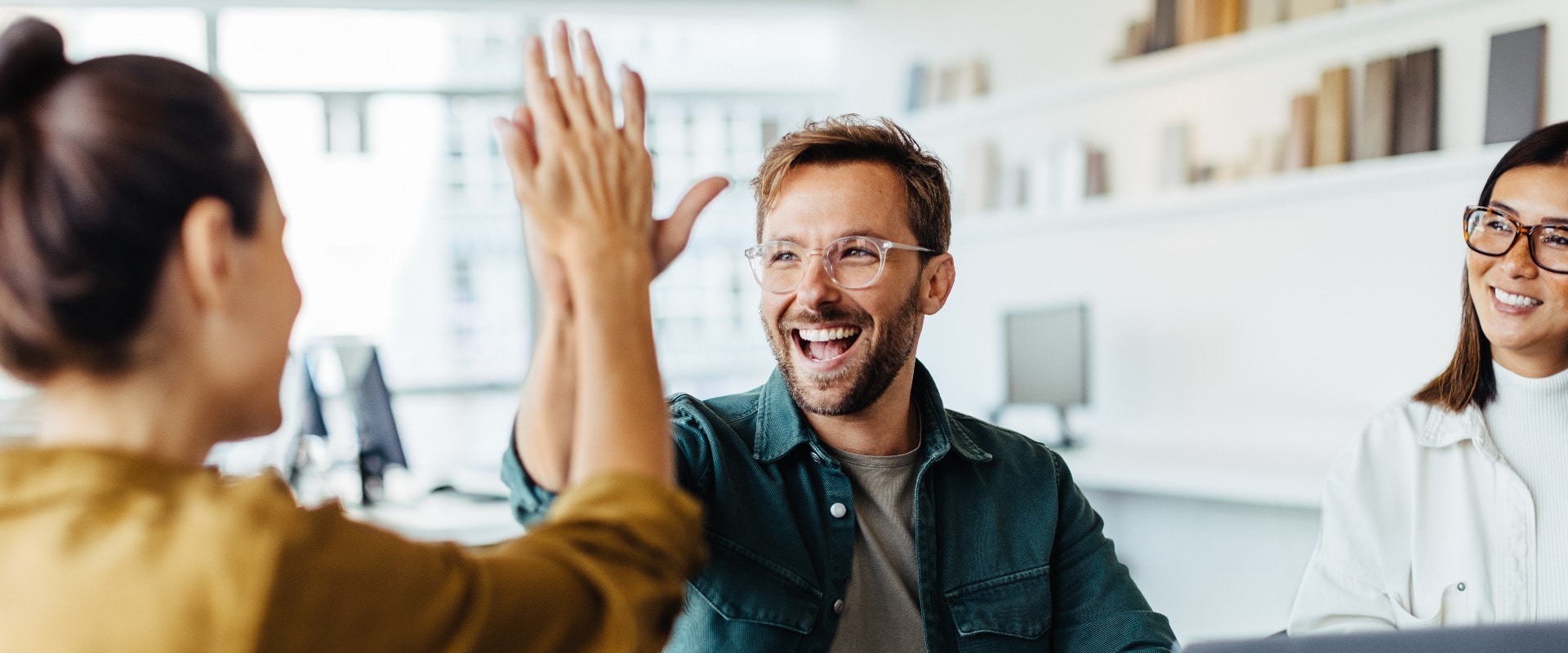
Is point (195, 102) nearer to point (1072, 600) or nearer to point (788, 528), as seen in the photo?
point (788, 528)

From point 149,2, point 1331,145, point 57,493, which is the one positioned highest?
point 149,2

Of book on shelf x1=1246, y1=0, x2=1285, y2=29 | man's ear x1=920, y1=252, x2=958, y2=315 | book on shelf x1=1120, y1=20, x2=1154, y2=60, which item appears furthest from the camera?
book on shelf x1=1120, y1=20, x2=1154, y2=60

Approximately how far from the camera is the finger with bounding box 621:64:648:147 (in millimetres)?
837

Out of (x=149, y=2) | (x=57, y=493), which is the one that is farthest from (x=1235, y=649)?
(x=149, y=2)

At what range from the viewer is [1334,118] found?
12.1 feet

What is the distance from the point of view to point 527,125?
0.83 metres

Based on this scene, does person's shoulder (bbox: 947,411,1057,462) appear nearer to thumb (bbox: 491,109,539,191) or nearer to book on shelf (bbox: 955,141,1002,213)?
thumb (bbox: 491,109,539,191)

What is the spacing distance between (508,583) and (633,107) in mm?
320

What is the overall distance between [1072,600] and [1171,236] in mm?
2876

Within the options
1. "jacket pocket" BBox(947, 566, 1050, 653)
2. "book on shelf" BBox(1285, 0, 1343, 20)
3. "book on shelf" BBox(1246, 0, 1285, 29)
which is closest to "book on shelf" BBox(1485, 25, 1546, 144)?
"book on shelf" BBox(1285, 0, 1343, 20)

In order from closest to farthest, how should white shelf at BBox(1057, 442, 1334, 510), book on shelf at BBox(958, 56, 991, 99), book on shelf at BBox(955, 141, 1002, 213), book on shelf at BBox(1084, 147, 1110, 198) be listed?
1. white shelf at BBox(1057, 442, 1334, 510)
2. book on shelf at BBox(1084, 147, 1110, 198)
3. book on shelf at BBox(955, 141, 1002, 213)
4. book on shelf at BBox(958, 56, 991, 99)

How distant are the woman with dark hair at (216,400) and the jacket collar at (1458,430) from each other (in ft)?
4.58

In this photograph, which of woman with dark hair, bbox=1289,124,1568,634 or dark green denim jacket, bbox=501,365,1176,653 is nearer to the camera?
dark green denim jacket, bbox=501,365,1176,653

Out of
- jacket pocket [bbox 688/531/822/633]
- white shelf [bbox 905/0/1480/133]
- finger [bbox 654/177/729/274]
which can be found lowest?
jacket pocket [bbox 688/531/822/633]
